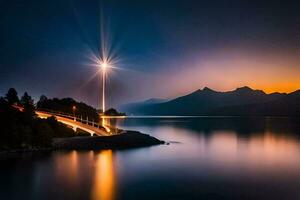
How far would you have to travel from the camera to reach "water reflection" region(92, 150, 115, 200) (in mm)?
32719

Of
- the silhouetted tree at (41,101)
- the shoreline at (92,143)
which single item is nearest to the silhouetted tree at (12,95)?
the silhouetted tree at (41,101)

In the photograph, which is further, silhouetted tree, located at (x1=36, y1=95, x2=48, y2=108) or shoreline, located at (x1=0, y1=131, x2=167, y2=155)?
silhouetted tree, located at (x1=36, y1=95, x2=48, y2=108)

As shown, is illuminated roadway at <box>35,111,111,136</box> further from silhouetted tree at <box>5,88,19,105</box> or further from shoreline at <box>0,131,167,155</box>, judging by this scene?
silhouetted tree at <box>5,88,19,105</box>

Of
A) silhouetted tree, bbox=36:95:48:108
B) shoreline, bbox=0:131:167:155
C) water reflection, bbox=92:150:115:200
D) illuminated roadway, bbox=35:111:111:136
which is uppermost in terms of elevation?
silhouetted tree, bbox=36:95:48:108

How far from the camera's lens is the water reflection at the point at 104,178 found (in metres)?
32.7

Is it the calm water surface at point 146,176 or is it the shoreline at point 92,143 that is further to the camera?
the shoreline at point 92,143

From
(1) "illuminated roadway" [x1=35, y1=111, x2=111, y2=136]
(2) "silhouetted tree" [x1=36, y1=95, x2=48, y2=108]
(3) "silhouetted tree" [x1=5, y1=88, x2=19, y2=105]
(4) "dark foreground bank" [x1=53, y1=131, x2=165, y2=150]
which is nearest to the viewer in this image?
(4) "dark foreground bank" [x1=53, y1=131, x2=165, y2=150]

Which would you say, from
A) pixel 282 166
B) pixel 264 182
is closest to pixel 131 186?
pixel 264 182

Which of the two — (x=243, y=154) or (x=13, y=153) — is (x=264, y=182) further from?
(x=13, y=153)

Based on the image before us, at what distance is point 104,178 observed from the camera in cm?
4128

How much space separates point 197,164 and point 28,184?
27.4 meters

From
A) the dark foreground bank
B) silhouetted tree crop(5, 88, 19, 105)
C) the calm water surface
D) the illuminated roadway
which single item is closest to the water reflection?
the calm water surface

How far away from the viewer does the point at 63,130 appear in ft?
246

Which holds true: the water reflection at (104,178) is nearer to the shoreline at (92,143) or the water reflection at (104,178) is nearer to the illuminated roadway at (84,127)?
the shoreline at (92,143)
